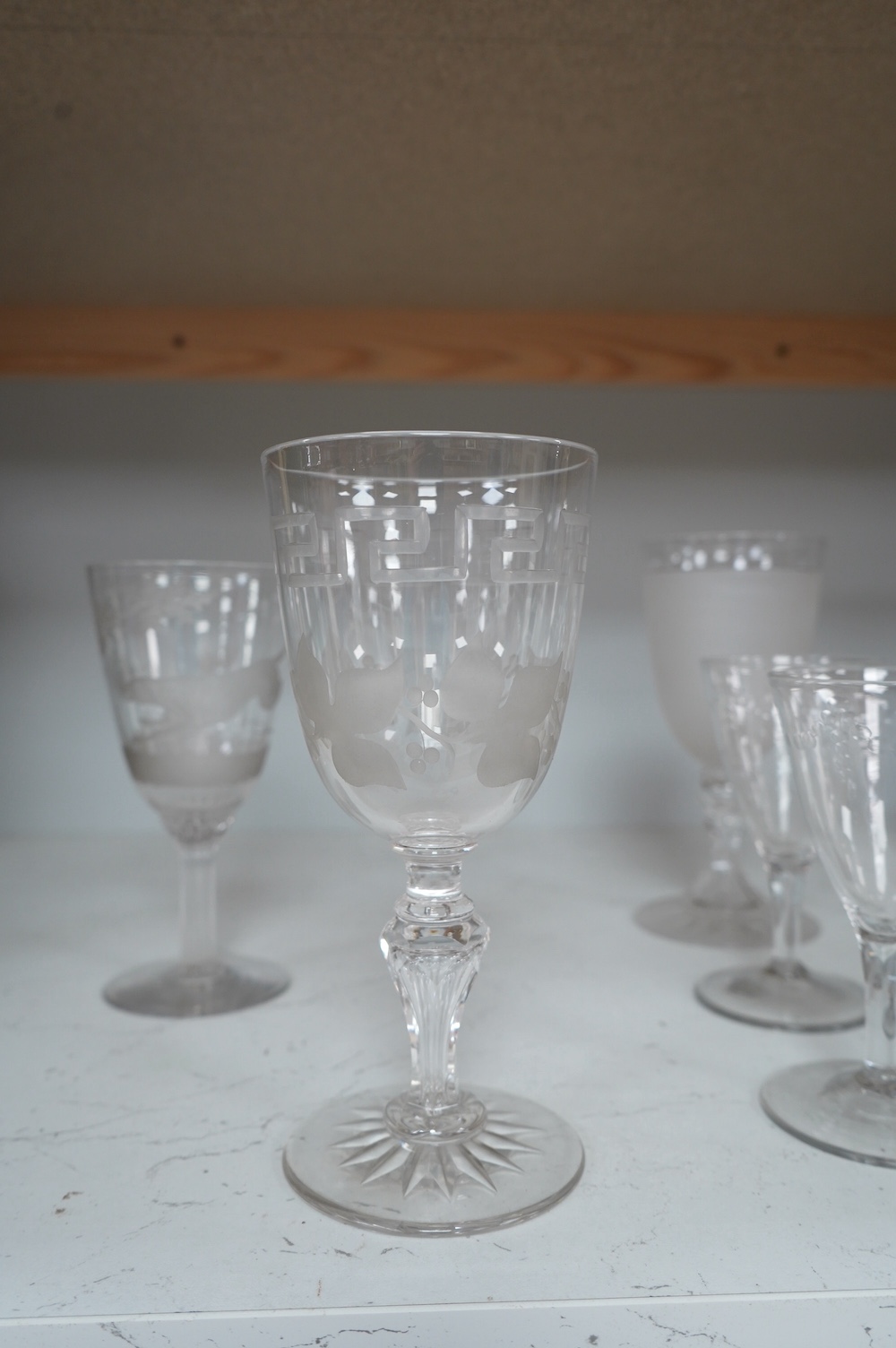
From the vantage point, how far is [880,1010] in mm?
417

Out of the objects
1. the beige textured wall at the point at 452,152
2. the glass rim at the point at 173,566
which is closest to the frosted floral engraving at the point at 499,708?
the glass rim at the point at 173,566

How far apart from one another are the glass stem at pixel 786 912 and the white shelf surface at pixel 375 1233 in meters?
0.05

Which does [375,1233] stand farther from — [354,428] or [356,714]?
[354,428]

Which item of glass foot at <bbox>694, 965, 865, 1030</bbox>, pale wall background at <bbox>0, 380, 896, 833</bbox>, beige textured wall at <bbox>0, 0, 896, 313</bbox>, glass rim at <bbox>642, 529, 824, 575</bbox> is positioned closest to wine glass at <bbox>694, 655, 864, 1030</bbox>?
glass foot at <bbox>694, 965, 865, 1030</bbox>

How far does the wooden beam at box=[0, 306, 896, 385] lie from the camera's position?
783 millimetres

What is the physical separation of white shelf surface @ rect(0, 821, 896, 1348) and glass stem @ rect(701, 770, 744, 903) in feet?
0.21

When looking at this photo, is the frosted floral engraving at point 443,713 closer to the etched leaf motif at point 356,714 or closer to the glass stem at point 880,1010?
the etched leaf motif at point 356,714

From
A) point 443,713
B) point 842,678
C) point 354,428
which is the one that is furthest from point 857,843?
point 354,428

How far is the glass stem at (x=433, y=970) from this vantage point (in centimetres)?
37

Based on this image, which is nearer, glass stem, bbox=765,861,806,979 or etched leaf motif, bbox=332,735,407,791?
etched leaf motif, bbox=332,735,407,791

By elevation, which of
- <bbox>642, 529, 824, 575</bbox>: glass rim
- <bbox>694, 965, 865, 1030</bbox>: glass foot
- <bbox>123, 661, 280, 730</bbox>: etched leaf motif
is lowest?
<bbox>694, 965, 865, 1030</bbox>: glass foot

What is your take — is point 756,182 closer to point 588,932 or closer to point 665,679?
point 665,679

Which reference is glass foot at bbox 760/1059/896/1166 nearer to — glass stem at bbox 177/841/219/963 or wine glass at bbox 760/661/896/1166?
wine glass at bbox 760/661/896/1166

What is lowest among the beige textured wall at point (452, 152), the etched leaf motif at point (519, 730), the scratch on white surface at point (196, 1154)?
the scratch on white surface at point (196, 1154)
